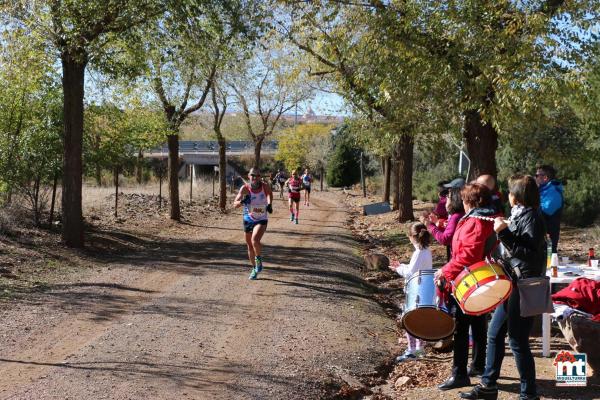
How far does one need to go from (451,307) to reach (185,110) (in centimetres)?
1769

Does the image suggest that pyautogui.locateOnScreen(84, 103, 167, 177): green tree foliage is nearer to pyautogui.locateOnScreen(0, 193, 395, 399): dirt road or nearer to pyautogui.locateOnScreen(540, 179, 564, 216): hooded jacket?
pyautogui.locateOnScreen(0, 193, 395, 399): dirt road

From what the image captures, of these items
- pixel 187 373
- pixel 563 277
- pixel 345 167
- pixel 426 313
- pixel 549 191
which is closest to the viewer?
pixel 426 313

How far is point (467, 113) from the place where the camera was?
12.8 meters

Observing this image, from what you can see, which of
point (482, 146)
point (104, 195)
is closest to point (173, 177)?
point (104, 195)

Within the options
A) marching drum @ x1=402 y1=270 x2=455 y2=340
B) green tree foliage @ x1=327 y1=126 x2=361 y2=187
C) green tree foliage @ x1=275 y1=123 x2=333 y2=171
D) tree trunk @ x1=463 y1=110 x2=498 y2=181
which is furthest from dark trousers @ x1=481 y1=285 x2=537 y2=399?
green tree foliage @ x1=275 y1=123 x2=333 y2=171

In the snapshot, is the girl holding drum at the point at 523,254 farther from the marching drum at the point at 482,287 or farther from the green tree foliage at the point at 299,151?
the green tree foliage at the point at 299,151

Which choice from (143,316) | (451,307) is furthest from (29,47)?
(451,307)

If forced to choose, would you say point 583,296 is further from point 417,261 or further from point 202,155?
point 202,155

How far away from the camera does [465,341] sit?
6242 mm

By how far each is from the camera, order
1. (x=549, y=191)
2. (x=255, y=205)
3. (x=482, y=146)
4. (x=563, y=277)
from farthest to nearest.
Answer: (x=482, y=146) → (x=255, y=205) → (x=549, y=191) → (x=563, y=277)

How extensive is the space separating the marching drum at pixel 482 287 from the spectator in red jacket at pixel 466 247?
121 mm

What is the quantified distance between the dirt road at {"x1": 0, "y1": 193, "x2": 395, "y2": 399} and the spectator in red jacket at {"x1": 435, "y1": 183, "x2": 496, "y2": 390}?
1.30 m

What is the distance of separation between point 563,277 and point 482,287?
9.35 feet

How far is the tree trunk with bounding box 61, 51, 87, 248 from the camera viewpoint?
1448 centimetres
